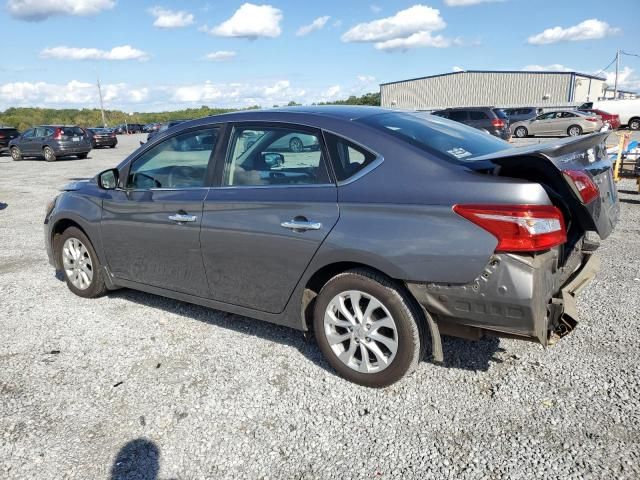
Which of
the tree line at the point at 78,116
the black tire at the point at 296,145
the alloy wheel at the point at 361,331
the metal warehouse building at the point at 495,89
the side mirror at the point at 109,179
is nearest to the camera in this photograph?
the alloy wheel at the point at 361,331

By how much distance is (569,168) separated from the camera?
2682 mm

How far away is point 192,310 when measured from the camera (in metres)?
4.53

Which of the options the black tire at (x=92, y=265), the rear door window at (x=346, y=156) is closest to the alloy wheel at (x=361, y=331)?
the rear door window at (x=346, y=156)

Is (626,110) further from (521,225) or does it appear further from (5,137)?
(5,137)

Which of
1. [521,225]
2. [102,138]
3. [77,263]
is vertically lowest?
[102,138]

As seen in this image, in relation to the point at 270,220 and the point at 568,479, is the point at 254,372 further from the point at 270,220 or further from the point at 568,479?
the point at 568,479

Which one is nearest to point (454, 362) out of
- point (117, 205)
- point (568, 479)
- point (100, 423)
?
point (568, 479)

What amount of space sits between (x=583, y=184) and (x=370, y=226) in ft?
3.68

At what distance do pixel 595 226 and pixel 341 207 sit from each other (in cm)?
139

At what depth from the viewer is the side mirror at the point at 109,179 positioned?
14.3ft

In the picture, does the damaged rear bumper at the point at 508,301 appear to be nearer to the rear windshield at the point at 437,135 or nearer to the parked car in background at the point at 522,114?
the rear windshield at the point at 437,135

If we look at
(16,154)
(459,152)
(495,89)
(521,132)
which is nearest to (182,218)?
(459,152)

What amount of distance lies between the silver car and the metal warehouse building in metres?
23.6

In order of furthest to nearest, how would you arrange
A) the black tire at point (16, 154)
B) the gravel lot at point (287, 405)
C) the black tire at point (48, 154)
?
1. the black tire at point (16, 154)
2. the black tire at point (48, 154)
3. the gravel lot at point (287, 405)
